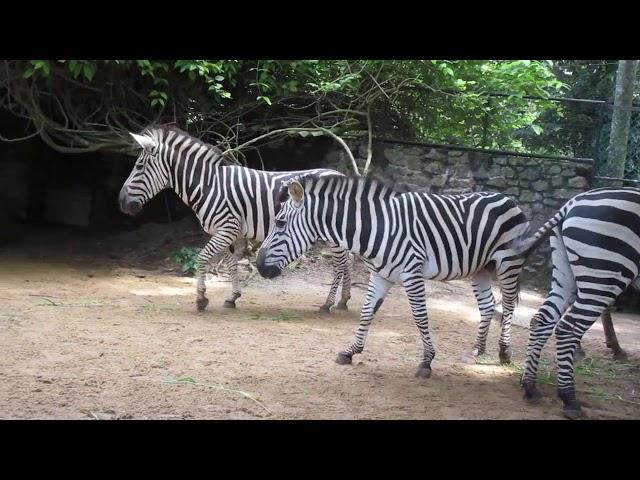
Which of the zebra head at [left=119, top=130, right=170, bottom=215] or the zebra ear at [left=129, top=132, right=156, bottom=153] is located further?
the zebra head at [left=119, top=130, right=170, bottom=215]

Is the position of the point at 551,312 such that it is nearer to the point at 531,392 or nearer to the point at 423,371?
the point at 531,392

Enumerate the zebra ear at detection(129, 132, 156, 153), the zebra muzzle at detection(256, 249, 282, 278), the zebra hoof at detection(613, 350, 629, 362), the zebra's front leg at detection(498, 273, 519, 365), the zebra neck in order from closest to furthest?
the zebra muzzle at detection(256, 249, 282, 278) < the zebra's front leg at detection(498, 273, 519, 365) < the zebra hoof at detection(613, 350, 629, 362) < the zebra ear at detection(129, 132, 156, 153) < the zebra neck

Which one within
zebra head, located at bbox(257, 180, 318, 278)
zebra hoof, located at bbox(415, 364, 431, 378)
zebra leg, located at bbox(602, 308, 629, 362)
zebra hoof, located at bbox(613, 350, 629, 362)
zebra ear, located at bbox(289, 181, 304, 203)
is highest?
zebra ear, located at bbox(289, 181, 304, 203)

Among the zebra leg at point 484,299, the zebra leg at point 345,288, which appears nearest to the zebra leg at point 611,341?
the zebra leg at point 484,299

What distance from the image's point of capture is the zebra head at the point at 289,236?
5.34 metres

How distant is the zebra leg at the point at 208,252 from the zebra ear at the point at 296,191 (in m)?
2.13

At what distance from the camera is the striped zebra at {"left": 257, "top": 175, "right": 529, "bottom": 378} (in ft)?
16.8

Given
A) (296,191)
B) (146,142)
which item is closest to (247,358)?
(296,191)

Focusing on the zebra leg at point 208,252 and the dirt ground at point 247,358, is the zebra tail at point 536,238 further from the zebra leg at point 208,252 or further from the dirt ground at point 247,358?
the zebra leg at point 208,252

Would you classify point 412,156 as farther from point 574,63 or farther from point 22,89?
point 22,89

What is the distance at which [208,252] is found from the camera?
7.18 m

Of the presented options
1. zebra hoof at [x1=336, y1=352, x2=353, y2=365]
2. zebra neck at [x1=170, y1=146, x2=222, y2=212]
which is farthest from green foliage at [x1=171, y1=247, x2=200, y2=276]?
zebra hoof at [x1=336, y1=352, x2=353, y2=365]

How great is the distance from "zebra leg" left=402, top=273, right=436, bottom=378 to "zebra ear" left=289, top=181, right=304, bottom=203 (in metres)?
1.12

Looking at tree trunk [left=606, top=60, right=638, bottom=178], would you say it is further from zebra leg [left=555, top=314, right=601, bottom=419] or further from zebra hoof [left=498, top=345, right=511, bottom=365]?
zebra leg [left=555, top=314, right=601, bottom=419]
